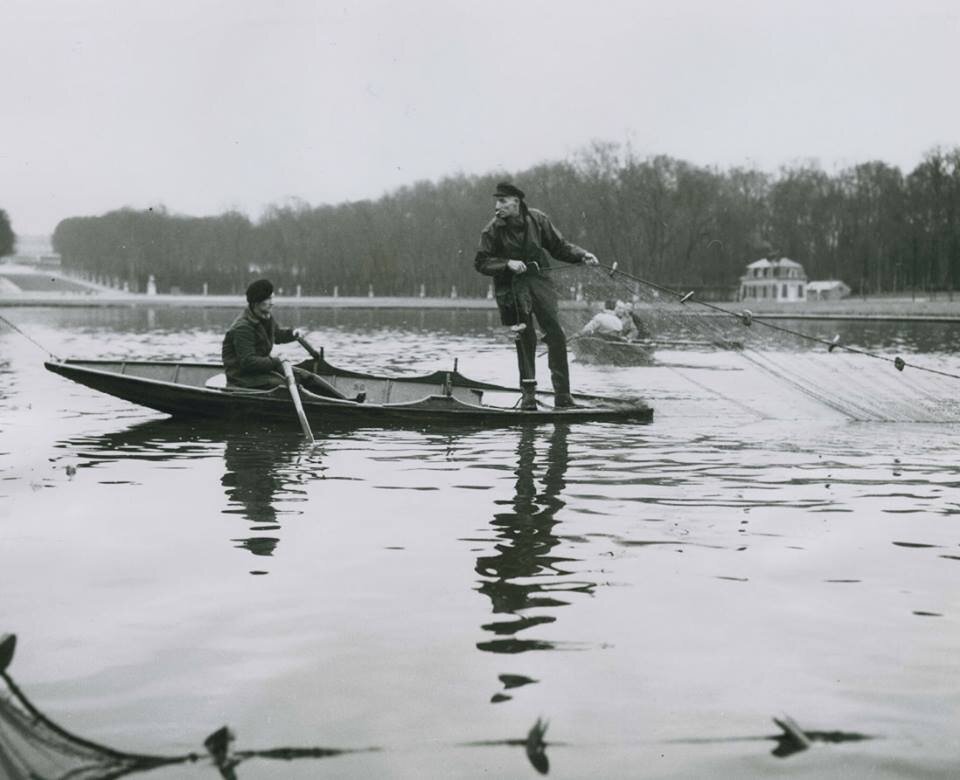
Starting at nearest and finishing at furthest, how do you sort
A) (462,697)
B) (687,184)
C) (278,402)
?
(462,697) → (278,402) → (687,184)

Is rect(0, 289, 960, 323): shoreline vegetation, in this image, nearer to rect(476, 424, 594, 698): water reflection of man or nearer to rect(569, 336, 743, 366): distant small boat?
rect(569, 336, 743, 366): distant small boat

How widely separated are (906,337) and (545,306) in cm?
3063

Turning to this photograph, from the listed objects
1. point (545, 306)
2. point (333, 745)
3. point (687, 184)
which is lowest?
point (333, 745)

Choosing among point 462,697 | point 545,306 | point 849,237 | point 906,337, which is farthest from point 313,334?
point 849,237

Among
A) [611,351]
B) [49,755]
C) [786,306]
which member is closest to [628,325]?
[611,351]

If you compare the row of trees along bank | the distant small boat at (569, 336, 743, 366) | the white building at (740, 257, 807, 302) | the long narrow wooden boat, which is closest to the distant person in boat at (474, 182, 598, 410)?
the long narrow wooden boat

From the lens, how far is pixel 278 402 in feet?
42.6

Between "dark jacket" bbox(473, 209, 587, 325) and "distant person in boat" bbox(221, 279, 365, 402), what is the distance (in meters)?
1.94

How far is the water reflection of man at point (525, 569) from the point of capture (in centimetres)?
590

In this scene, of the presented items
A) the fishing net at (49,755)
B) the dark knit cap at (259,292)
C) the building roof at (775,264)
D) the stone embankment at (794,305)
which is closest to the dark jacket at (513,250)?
the dark knit cap at (259,292)

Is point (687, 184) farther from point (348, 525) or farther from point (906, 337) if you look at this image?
point (348, 525)

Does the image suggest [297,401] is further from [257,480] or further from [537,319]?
[537,319]

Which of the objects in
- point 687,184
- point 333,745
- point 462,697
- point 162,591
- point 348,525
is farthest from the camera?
point 687,184

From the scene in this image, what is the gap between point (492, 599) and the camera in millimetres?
6418
